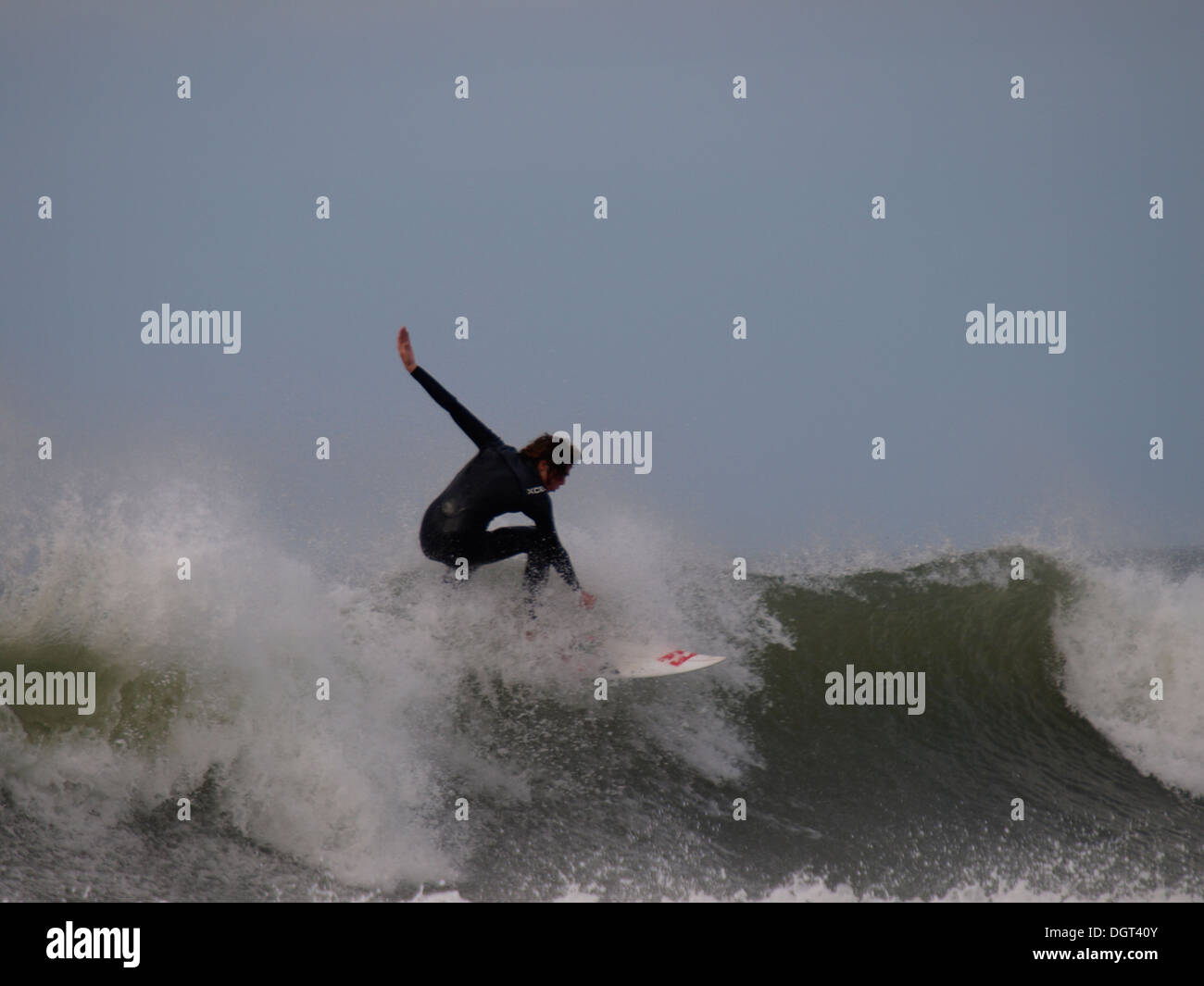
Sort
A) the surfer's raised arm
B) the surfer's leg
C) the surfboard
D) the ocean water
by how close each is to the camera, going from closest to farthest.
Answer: the ocean water → the surfer's raised arm → the surfer's leg → the surfboard

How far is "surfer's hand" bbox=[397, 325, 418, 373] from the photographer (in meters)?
5.99

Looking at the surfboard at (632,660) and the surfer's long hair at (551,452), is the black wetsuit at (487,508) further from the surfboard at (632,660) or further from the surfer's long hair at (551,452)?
Result: the surfboard at (632,660)

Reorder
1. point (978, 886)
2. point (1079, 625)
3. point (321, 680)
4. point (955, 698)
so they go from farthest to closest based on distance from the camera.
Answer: point (1079, 625), point (955, 698), point (321, 680), point (978, 886)

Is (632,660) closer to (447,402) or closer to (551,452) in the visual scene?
(551,452)

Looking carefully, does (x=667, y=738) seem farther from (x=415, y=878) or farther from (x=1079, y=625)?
(x=1079, y=625)

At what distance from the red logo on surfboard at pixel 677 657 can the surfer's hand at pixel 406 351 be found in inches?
100

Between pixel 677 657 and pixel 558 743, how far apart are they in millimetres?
1032

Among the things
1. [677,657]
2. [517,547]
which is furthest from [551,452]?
[677,657]

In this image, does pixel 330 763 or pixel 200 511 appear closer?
pixel 330 763

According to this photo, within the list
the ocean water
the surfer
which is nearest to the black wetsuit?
the surfer

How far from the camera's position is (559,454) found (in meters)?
6.02

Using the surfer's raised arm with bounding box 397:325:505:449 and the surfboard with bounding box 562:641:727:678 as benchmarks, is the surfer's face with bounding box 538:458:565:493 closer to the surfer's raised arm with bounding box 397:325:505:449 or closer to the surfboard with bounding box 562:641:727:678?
the surfer's raised arm with bounding box 397:325:505:449

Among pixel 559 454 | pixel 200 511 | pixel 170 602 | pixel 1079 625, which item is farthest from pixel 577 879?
pixel 1079 625

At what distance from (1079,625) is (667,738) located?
13.1 ft
